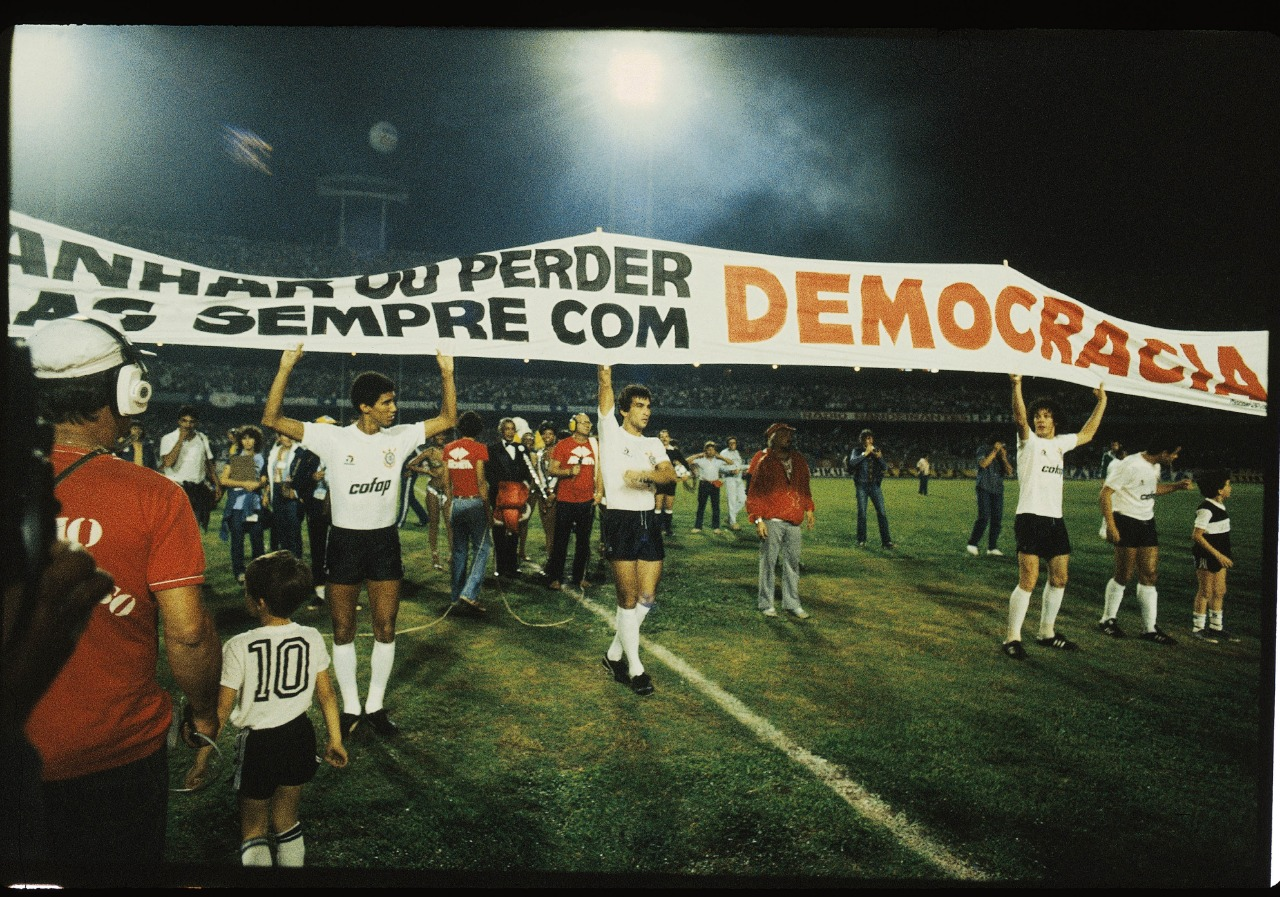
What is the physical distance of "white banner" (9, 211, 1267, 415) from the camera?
14.3ft

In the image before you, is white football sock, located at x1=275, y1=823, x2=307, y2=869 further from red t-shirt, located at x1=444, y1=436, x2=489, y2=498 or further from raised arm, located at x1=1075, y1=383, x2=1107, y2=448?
raised arm, located at x1=1075, y1=383, x2=1107, y2=448

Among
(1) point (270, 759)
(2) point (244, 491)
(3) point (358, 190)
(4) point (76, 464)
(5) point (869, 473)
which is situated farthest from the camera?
(3) point (358, 190)

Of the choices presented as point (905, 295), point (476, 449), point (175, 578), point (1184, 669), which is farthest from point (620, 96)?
point (1184, 669)

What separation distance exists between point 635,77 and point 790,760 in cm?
496

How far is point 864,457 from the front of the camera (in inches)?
451

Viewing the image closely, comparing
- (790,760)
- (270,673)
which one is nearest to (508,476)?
(790,760)

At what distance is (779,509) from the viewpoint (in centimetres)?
732

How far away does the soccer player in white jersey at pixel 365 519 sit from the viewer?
437cm

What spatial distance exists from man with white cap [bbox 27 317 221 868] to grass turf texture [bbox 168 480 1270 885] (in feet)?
5.02

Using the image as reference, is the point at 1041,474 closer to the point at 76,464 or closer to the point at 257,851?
the point at 257,851

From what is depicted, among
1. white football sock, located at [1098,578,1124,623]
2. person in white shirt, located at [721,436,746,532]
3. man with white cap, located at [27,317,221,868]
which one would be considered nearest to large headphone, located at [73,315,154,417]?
man with white cap, located at [27,317,221,868]

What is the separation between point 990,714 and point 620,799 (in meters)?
2.97

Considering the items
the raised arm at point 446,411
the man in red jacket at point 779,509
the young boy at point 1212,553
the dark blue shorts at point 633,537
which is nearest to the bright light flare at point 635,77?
the raised arm at point 446,411

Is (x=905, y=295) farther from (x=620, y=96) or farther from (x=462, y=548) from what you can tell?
(x=462, y=548)
